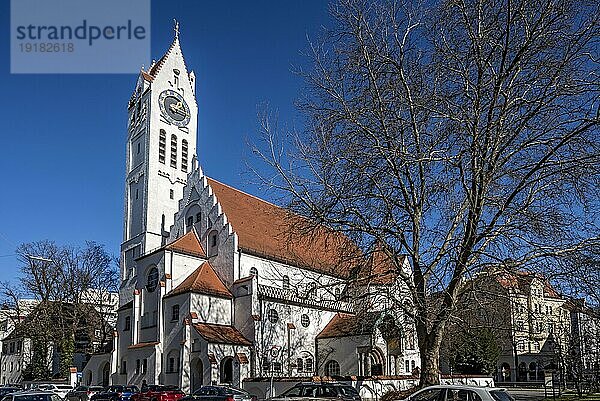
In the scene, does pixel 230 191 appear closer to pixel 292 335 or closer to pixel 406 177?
pixel 292 335

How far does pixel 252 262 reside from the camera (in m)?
45.9

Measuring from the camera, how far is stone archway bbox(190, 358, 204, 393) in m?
39.2

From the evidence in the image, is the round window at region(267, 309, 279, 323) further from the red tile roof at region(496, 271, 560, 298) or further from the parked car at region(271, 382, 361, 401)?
the red tile roof at region(496, 271, 560, 298)

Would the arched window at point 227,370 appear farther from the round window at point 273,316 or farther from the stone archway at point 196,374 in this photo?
the round window at point 273,316

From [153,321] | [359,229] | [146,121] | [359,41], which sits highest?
[146,121]

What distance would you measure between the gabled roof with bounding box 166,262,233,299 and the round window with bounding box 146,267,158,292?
6.47 feet

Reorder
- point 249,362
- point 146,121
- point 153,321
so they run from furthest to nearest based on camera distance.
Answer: point 146,121, point 153,321, point 249,362

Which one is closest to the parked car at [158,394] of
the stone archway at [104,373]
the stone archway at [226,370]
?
the stone archway at [226,370]

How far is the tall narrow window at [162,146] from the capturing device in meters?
54.8

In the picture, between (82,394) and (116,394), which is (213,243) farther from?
(116,394)

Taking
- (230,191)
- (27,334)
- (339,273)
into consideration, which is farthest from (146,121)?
(339,273)

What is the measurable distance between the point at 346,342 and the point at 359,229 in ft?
86.9

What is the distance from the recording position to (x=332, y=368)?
4559cm

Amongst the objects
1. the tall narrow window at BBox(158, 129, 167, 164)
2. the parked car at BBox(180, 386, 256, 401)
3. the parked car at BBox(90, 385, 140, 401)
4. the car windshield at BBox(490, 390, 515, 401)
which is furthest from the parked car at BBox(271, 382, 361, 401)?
the tall narrow window at BBox(158, 129, 167, 164)
